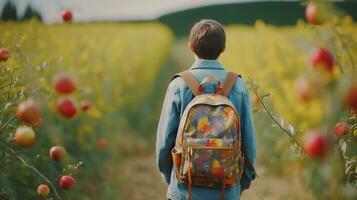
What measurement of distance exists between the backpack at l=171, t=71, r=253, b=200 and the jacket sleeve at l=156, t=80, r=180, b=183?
0.14m

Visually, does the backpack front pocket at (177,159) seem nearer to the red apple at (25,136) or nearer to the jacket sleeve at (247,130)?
the jacket sleeve at (247,130)

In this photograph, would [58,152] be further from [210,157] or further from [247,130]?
Result: [247,130]

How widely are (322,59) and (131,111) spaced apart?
6.60 metres

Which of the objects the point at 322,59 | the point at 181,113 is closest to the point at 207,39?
the point at 181,113

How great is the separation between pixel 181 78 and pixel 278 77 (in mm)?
4319

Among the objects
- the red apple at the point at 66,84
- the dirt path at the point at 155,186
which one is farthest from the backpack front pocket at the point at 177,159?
the dirt path at the point at 155,186

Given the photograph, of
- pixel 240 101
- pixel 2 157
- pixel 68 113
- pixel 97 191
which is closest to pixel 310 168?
pixel 97 191

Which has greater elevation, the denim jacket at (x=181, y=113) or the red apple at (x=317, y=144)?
the red apple at (x=317, y=144)

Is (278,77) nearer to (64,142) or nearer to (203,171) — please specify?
(64,142)

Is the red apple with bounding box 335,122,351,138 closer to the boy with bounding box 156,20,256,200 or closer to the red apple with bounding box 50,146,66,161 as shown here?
the boy with bounding box 156,20,256,200

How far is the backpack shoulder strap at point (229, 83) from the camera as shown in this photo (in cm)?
244

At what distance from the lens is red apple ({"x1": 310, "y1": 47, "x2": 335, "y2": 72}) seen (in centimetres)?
136

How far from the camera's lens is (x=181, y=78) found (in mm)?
2518

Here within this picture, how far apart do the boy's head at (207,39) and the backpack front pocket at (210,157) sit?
0.46 metres
